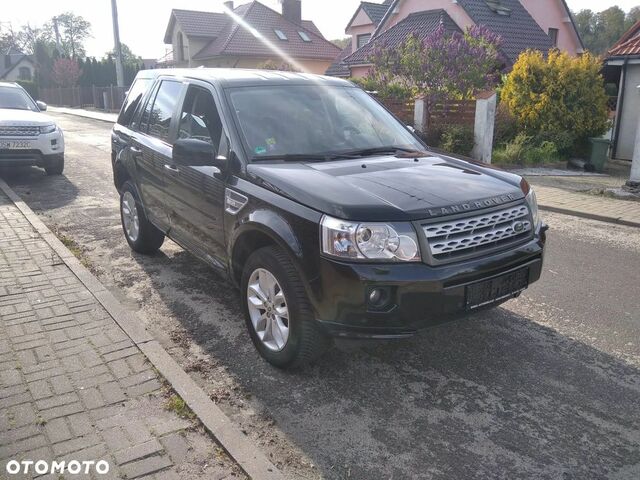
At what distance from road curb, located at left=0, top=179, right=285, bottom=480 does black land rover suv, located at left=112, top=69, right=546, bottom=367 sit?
59 cm

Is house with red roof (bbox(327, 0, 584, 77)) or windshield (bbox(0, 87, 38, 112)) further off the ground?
house with red roof (bbox(327, 0, 584, 77))

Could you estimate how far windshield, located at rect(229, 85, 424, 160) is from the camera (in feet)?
13.4

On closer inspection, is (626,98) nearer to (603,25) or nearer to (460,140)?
(460,140)

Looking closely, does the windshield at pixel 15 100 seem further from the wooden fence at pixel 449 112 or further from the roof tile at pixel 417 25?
the roof tile at pixel 417 25

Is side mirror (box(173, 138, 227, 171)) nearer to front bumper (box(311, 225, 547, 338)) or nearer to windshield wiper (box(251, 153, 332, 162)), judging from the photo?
windshield wiper (box(251, 153, 332, 162))

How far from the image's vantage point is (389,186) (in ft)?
11.2

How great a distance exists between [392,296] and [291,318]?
2.20ft

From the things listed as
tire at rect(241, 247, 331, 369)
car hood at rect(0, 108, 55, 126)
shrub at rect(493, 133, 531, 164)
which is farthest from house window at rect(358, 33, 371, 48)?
tire at rect(241, 247, 331, 369)

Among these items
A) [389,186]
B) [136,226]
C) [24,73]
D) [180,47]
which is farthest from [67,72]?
[389,186]

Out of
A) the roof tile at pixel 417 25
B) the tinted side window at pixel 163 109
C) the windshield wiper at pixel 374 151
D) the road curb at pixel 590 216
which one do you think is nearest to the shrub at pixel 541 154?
the road curb at pixel 590 216

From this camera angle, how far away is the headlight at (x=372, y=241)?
3096 millimetres

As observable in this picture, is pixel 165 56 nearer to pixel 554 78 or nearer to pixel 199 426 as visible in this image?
pixel 554 78

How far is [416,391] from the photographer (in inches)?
139

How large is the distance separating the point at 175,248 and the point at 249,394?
3455mm
